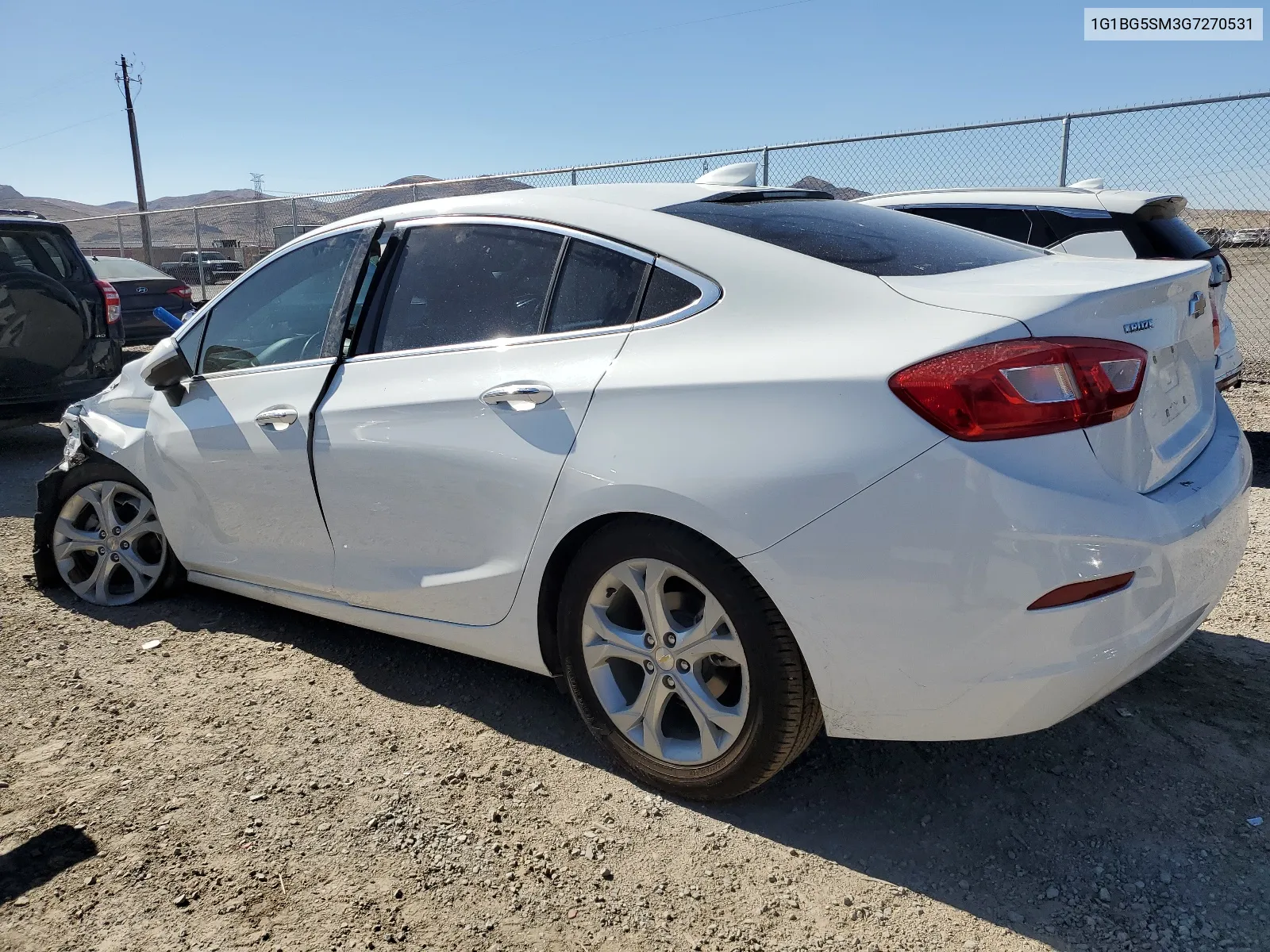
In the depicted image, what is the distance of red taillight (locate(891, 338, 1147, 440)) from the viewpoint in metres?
2.02

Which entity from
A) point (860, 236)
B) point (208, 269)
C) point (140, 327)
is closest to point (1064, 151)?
point (860, 236)

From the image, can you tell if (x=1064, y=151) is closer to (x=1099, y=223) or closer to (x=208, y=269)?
(x=1099, y=223)

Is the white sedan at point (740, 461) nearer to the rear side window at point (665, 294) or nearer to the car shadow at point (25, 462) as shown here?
the rear side window at point (665, 294)

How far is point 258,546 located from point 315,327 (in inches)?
33.1

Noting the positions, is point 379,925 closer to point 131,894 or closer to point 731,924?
point 131,894

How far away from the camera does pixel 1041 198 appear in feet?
19.4

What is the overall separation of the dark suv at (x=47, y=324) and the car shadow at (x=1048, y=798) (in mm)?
5384

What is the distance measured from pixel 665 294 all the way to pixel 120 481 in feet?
9.19

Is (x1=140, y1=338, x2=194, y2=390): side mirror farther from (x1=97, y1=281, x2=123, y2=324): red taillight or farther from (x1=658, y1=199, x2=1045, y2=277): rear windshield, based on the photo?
(x1=97, y1=281, x2=123, y2=324): red taillight

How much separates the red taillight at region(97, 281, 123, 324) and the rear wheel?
13.7 ft

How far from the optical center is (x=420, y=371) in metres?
3.00

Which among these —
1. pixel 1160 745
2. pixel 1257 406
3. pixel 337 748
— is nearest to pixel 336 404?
pixel 337 748

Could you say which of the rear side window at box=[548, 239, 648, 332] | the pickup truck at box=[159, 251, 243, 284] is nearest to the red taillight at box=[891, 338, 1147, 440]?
the rear side window at box=[548, 239, 648, 332]

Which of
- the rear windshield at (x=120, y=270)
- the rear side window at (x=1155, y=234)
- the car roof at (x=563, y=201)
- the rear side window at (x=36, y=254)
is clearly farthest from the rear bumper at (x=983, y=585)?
the rear windshield at (x=120, y=270)
